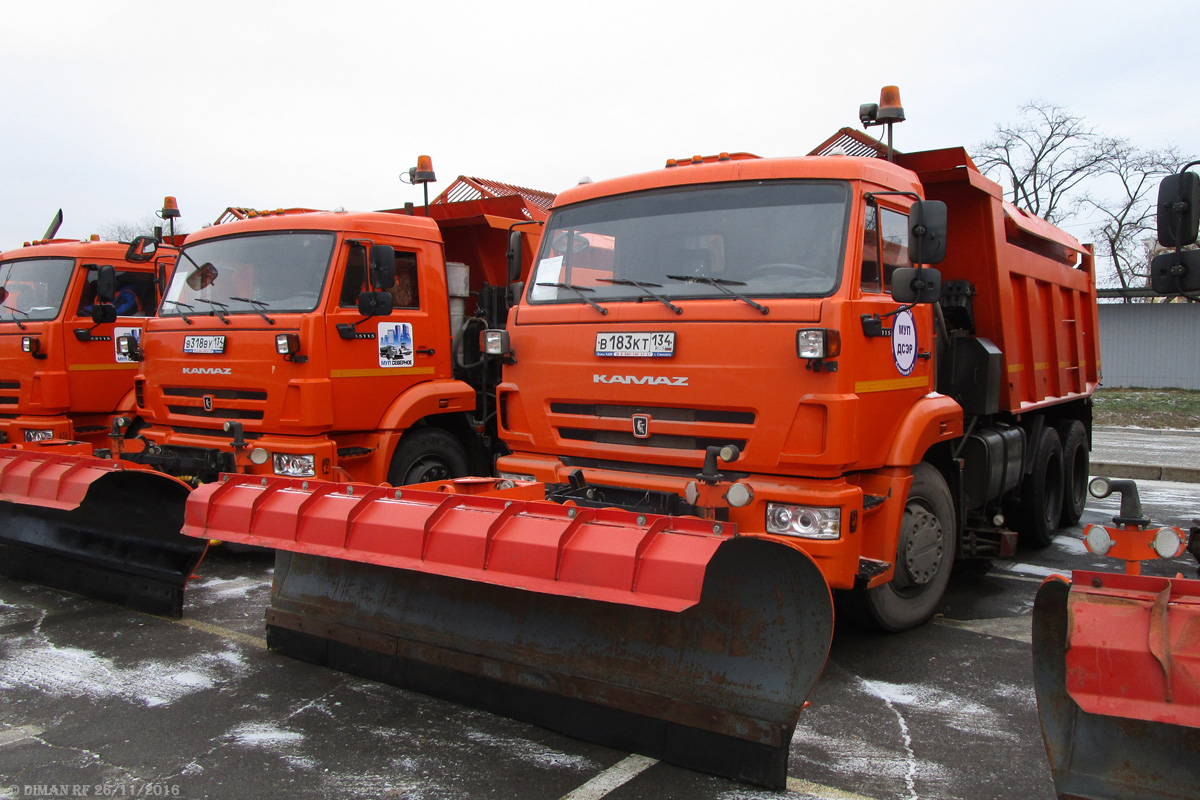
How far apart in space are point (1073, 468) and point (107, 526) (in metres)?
8.20

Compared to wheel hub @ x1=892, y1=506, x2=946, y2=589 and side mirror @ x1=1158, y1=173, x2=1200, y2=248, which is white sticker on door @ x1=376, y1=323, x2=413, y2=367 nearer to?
wheel hub @ x1=892, y1=506, x2=946, y2=589

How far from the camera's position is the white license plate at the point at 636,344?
4.50 metres

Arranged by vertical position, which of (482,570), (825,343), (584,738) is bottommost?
(584,738)

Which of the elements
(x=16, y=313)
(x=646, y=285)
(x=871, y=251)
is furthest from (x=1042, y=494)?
(x=16, y=313)

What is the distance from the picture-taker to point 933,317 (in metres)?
5.38

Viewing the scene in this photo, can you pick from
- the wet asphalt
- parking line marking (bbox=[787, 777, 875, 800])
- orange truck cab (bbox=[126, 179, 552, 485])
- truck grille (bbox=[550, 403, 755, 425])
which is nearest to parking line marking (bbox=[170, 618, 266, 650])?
the wet asphalt

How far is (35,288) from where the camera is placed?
8.90 m

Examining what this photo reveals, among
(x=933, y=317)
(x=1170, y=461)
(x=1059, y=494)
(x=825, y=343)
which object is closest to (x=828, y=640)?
(x=825, y=343)

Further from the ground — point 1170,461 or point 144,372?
point 144,372

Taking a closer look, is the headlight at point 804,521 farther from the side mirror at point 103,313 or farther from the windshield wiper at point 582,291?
the side mirror at point 103,313

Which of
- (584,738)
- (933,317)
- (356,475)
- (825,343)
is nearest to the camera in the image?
(584,738)

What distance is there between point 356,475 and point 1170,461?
1128 cm

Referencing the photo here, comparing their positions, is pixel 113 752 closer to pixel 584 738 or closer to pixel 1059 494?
pixel 584 738

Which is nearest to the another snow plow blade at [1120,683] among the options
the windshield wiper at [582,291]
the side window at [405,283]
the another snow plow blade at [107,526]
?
the windshield wiper at [582,291]
